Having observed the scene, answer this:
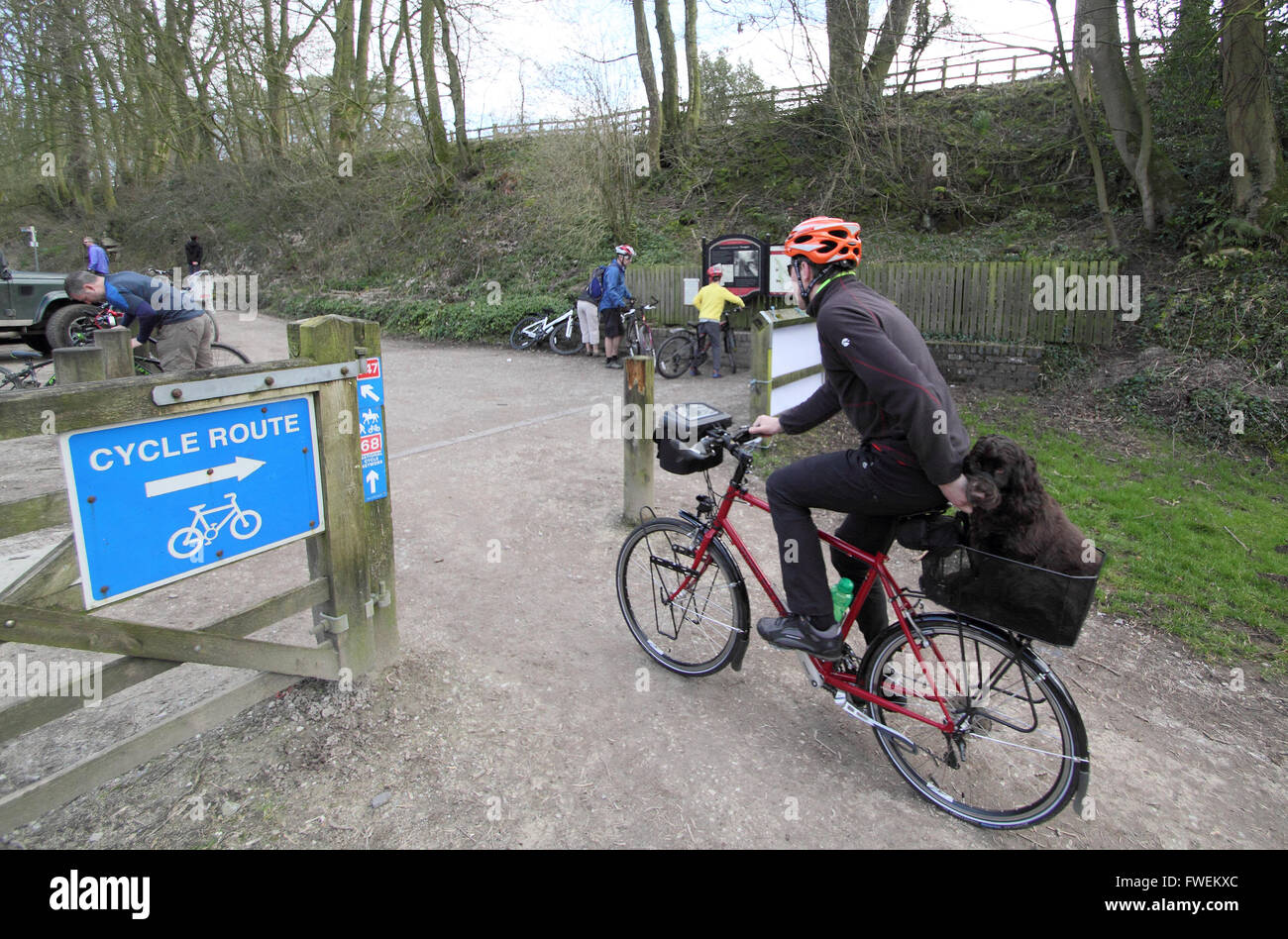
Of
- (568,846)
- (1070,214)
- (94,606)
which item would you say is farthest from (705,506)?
(1070,214)

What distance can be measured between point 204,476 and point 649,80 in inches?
A: 762

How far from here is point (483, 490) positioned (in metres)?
6.32

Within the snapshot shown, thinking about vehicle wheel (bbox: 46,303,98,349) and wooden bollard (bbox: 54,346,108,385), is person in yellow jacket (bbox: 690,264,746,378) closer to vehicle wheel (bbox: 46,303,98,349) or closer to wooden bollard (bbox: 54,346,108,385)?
vehicle wheel (bbox: 46,303,98,349)

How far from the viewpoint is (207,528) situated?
283 cm

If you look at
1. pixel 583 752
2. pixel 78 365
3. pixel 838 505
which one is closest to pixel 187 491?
pixel 78 365

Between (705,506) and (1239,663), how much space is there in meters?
3.03

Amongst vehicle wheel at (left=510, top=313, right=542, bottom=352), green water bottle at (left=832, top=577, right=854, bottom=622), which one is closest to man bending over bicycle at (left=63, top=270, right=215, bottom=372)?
green water bottle at (left=832, top=577, right=854, bottom=622)

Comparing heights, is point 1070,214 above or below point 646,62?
below

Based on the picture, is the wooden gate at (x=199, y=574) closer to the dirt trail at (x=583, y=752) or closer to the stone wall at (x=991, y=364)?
the dirt trail at (x=583, y=752)

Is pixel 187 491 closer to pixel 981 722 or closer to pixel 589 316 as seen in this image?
pixel 981 722

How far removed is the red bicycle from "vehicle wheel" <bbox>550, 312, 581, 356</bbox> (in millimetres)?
10875

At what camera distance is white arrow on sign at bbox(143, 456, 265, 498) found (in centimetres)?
265

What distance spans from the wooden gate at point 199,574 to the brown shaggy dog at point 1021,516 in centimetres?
247

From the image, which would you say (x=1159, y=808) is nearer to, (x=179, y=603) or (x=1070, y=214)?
(x=179, y=603)
